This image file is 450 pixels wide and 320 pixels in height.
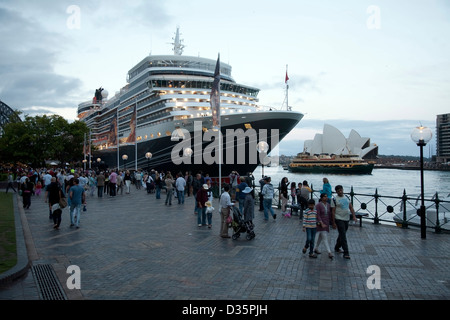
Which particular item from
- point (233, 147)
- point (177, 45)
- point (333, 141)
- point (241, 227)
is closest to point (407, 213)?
→ point (241, 227)

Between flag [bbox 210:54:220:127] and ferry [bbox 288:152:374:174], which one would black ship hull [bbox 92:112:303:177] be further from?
ferry [bbox 288:152:374:174]

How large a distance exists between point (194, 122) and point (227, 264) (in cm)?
2296

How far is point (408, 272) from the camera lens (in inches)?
273

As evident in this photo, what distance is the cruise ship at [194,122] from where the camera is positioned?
30.2 metres

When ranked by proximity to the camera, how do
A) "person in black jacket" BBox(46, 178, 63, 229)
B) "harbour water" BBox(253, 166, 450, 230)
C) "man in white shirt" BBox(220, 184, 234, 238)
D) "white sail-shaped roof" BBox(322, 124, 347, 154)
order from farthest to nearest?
"white sail-shaped roof" BBox(322, 124, 347, 154)
"harbour water" BBox(253, 166, 450, 230)
"person in black jacket" BBox(46, 178, 63, 229)
"man in white shirt" BBox(220, 184, 234, 238)

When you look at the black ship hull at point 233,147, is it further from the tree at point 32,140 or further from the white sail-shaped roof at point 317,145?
the white sail-shaped roof at point 317,145

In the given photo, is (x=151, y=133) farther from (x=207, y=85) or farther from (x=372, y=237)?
(x=372, y=237)

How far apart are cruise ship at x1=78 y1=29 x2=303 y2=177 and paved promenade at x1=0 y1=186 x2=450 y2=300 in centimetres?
1602

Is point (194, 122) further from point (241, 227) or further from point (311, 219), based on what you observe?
point (311, 219)

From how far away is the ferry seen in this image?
106906 mm

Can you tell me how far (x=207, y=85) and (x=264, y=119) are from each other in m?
9.26

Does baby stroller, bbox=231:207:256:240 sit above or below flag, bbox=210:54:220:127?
below

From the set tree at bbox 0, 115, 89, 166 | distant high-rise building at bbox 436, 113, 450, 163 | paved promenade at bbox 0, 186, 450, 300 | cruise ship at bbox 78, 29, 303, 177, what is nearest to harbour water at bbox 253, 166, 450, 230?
paved promenade at bbox 0, 186, 450, 300

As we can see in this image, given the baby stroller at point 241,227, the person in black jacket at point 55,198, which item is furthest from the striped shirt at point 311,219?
the person in black jacket at point 55,198
